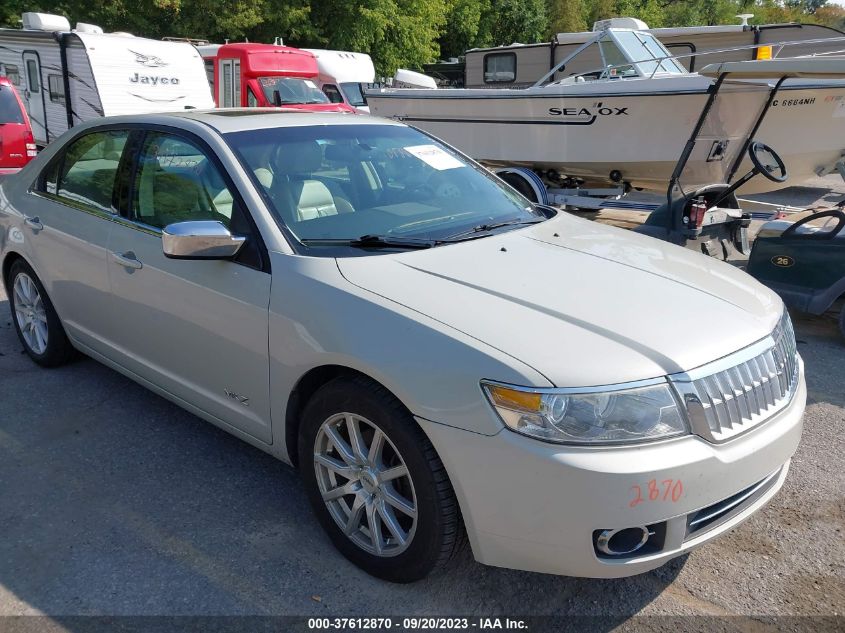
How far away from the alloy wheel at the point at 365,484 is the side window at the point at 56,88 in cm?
1372

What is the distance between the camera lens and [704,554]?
10.0 ft

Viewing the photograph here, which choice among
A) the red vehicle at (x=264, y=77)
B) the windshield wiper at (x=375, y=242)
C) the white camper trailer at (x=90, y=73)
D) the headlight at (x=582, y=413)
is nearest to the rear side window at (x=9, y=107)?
the white camper trailer at (x=90, y=73)

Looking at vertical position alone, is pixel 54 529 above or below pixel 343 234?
below

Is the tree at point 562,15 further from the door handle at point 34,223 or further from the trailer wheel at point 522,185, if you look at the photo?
the door handle at point 34,223

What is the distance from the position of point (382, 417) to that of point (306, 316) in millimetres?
521

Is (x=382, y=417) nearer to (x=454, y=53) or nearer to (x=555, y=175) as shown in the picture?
(x=555, y=175)

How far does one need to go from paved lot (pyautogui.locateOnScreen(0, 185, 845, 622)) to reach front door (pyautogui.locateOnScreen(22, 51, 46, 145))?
41.8ft

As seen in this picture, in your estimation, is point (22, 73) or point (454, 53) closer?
point (22, 73)

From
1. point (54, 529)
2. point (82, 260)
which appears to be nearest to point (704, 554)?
point (54, 529)

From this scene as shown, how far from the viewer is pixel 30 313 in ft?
16.1

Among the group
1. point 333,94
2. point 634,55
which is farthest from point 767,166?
point 333,94

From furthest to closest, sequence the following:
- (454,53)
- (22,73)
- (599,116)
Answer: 1. (454,53)
2. (22,73)
3. (599,116)

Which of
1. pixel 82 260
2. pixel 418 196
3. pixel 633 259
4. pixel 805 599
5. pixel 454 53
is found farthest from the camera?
pixel 454 53

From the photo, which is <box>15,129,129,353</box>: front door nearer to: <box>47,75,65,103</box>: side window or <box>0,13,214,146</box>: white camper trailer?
<box>0,13,214,146</box>: white camper trailer
